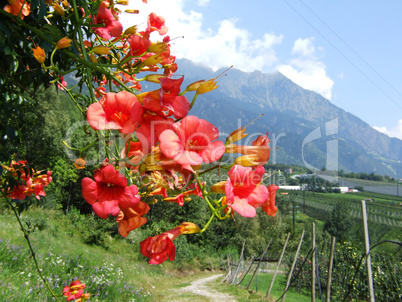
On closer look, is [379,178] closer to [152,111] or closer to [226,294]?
[226,294]

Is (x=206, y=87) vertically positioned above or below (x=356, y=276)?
above

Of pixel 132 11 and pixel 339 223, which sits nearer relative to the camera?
pixel 132 11

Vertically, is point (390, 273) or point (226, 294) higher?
point (390, 273)

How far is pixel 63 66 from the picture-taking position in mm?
1384

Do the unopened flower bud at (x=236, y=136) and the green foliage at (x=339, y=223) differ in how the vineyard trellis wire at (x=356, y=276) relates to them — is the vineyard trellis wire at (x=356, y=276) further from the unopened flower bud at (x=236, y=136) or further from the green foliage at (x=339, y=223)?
the green foliage at (x=339, y=223)

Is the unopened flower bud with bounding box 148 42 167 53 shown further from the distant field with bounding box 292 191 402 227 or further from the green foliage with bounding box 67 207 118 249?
the distant field with bounding box 292 191 402 227

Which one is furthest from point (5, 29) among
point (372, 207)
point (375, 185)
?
point (375, 185)

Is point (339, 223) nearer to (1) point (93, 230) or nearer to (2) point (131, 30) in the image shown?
(1) point (93, 230)

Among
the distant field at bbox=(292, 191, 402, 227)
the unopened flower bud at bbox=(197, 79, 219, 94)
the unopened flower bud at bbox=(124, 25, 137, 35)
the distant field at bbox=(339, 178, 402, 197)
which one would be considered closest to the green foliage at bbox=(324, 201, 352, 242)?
the distant field at bbox=(292, 191, 402, 227)

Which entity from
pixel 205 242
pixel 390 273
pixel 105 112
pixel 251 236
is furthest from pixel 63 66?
pixel 251 236

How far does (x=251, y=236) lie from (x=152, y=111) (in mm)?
37681

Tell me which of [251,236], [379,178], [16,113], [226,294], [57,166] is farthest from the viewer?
[379,178]

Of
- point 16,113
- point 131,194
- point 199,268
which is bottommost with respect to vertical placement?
point 199,268

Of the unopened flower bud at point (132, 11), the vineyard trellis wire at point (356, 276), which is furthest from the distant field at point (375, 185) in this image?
the unopened flower bud at point (132, 11)
